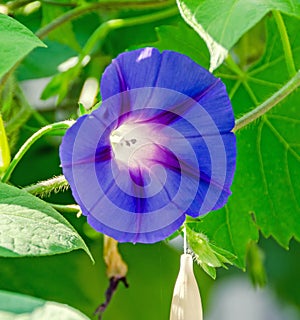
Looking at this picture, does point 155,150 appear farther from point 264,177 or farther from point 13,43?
point 264,177

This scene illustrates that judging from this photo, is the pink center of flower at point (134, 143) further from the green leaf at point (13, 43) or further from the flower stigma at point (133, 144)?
the green leaf at point (13, 43)

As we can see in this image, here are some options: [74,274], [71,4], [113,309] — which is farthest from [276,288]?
[71,4]

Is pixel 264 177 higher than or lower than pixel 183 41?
lower

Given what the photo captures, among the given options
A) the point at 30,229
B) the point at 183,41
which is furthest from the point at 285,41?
the point at 30,229

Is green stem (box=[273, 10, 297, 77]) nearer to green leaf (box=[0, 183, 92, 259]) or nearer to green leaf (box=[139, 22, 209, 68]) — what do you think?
green leaf (box=[139, 22, 209, 68])

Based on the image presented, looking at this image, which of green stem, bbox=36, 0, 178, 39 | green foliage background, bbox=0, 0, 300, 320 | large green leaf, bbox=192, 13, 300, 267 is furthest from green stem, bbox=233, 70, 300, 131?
green stem, bbox=36, 0, 178, 39

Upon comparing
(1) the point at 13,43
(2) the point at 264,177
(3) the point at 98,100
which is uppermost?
(1) the point at 13,43

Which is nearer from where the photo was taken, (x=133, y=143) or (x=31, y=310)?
(x=31, y=310)

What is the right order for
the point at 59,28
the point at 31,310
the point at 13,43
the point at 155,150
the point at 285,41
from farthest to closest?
the point at 59,28 < the point at 285,41 < the point at 155,150 < the point at 13,43 < the point at 31,310
